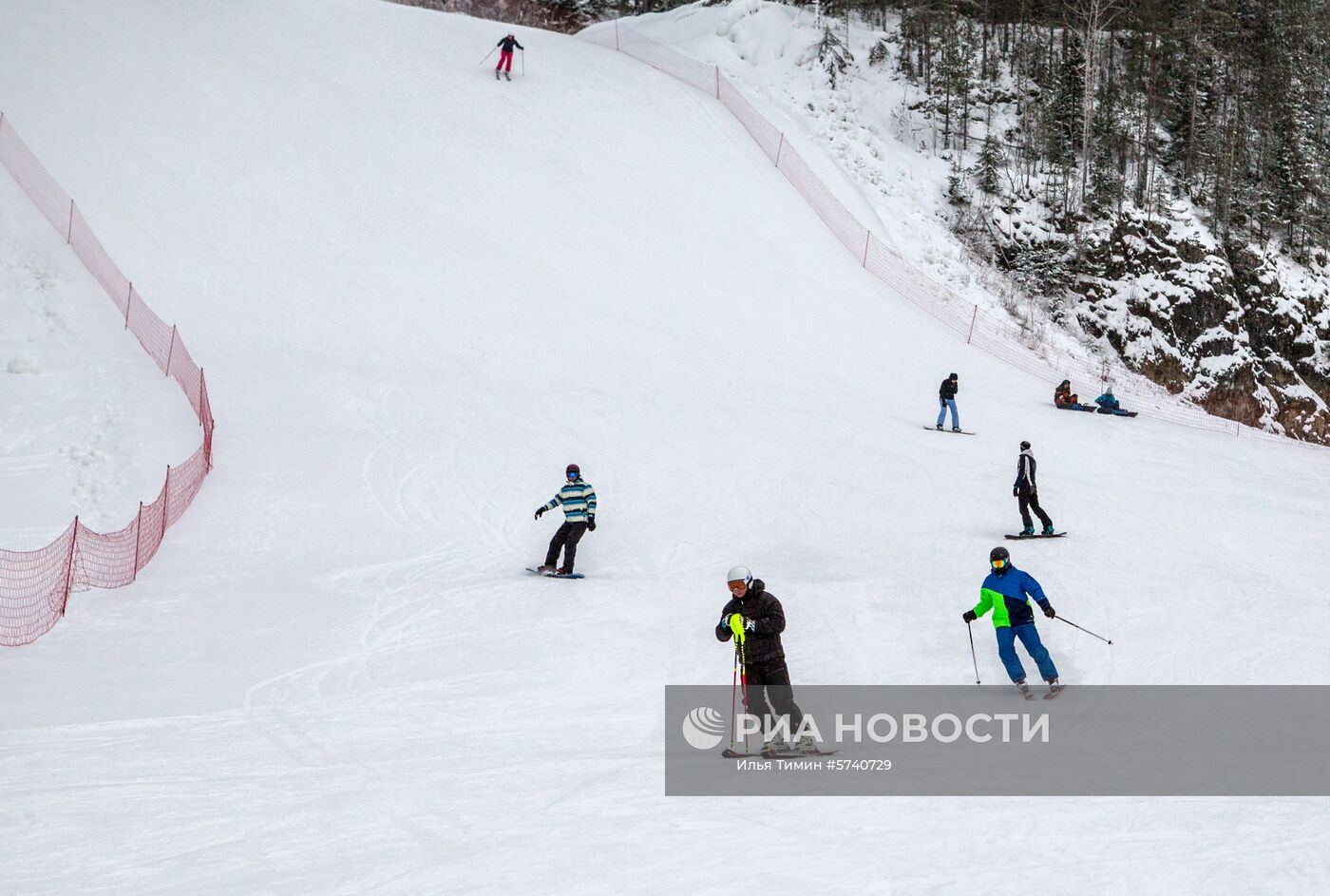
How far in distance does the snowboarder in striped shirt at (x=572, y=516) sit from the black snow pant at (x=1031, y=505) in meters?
5.64

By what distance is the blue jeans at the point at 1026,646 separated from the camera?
29.0 ft

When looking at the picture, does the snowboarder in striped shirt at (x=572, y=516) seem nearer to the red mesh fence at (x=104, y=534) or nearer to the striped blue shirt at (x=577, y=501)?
the striped blue shirt at (x=577, y=501)

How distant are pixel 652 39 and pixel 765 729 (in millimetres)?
35976

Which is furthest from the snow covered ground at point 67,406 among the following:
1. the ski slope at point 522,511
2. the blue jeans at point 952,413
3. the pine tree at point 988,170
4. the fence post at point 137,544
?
the pine tree at point 988,170

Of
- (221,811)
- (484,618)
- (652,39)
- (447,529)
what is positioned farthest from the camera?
(652,39)

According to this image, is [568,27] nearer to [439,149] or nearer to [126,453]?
[439,149]

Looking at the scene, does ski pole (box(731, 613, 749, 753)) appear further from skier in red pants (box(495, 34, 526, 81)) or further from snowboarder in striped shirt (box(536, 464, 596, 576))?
skier in red pants (box(495, 34, 526, 81))

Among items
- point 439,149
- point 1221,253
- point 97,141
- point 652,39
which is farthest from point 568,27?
point 1221,253

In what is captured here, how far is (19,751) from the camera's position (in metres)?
7.12

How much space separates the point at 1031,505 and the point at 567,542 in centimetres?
613

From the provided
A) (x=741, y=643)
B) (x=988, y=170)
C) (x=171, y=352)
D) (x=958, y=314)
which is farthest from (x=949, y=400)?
(x=988, y=170)

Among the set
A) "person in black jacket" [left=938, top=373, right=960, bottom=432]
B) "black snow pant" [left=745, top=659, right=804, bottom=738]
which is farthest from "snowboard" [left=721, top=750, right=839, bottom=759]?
"person in black jacket" [left=938, top=373, right=960, bottom=432]

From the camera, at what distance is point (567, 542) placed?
40.9 feet

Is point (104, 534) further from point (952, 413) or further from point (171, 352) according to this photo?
point (952, 413)
